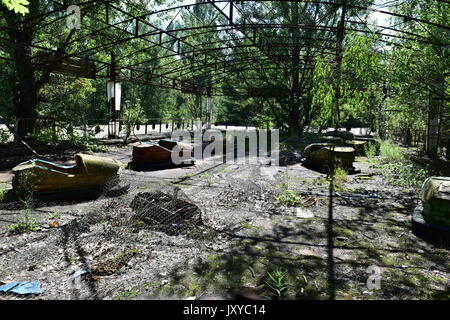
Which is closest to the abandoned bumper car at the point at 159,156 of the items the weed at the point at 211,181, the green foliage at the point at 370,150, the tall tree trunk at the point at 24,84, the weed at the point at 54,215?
the weed at the point at 211,181

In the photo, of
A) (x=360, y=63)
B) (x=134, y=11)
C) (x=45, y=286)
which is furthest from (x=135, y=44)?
(x=45, y=286)

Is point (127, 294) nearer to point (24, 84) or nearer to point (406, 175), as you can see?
point (406, 175)

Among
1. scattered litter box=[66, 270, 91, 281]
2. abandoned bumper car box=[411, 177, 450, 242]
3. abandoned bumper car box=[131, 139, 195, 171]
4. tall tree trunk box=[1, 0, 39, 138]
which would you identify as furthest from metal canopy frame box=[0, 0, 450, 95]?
scattered litter box=[66, 270, 91, 281]

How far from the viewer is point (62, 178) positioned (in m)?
5.14

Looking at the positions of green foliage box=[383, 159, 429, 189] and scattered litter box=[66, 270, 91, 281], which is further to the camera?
green foliage box=[383, 159, 429, 189]

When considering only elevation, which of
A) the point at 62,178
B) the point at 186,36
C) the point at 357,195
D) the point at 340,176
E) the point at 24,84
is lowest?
the point at 357,195

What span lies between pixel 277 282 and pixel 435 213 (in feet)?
8.11

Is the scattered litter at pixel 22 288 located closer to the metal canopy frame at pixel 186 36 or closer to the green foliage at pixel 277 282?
the green foliage at pixel 277 282

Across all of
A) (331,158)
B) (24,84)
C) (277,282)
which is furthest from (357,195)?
(24,84)

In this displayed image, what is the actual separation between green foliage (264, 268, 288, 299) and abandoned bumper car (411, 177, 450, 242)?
87.1 inches

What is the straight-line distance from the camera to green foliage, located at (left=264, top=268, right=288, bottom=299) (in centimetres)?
262

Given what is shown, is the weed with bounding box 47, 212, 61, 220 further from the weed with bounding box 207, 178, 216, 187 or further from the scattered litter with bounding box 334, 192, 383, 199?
the scattered litter with bounding box 334, 192, 383, 199

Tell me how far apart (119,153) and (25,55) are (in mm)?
4871
